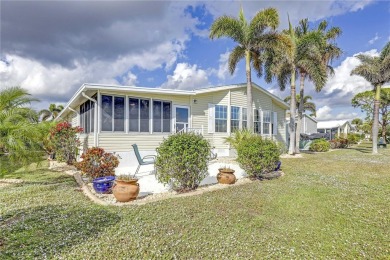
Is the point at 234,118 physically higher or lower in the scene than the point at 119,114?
higher

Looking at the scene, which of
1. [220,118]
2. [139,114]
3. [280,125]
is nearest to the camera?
[139,114]

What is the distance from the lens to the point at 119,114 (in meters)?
11.0

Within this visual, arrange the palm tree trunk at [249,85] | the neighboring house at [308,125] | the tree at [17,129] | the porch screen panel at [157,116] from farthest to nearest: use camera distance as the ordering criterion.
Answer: the neighboring house at [308,125], the palm tree trunk at [249,85], the porch screen panel at [157,116], the tree at [17,129]

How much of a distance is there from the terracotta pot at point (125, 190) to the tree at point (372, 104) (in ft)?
124

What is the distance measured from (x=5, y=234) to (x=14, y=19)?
981cm

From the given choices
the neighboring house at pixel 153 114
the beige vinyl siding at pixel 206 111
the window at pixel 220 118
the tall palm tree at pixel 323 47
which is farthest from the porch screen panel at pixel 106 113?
the tall palm tree at pixel 323 47

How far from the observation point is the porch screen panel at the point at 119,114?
35.9 feet

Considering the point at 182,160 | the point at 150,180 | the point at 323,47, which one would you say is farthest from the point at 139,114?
the point at 323,47

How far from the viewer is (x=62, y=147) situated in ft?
39.6

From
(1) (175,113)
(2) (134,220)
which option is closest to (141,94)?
(1) (175,113)

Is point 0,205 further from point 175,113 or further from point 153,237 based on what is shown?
point 175,113

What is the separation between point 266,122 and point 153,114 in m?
9.76

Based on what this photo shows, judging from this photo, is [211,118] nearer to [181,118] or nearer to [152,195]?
[181,118]

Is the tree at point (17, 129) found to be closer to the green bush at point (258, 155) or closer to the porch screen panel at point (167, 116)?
the porch screen panel at point (167, 116)
